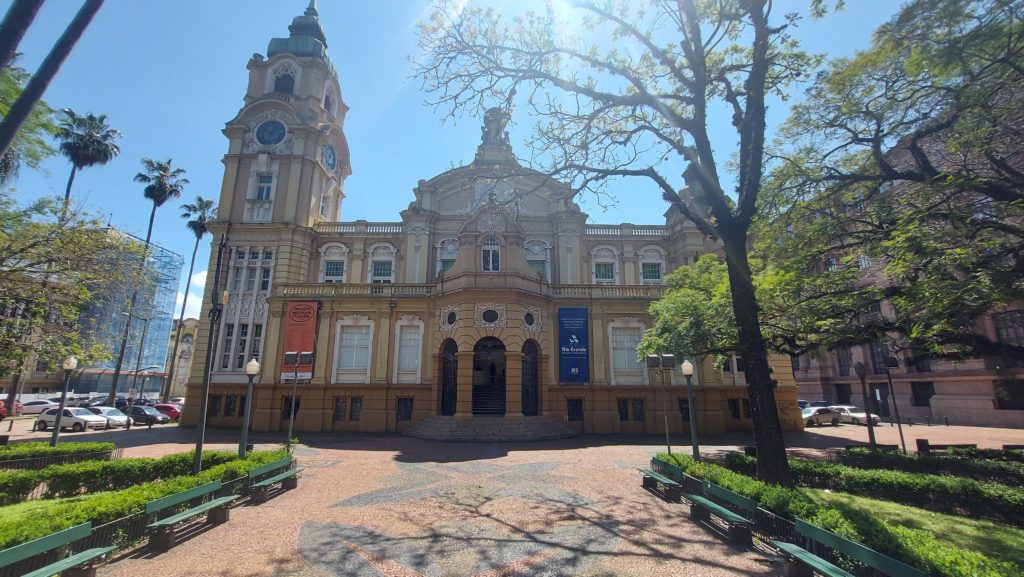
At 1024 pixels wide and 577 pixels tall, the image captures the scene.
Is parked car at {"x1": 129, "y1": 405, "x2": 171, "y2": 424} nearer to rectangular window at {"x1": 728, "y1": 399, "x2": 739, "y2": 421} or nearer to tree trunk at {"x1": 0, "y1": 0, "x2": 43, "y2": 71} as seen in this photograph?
tree trunk at {"x1": 0, "y1": 0, "x2": 43, "y2": 71}

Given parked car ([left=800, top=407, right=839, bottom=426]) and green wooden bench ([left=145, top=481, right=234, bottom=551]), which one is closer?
green wooden bench ([left=145, top=481, right=234, bottom=551])

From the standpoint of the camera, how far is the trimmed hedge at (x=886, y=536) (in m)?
4.83

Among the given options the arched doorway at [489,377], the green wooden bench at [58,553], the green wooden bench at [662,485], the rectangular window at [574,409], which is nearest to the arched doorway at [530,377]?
the arched doorway at [489,377]

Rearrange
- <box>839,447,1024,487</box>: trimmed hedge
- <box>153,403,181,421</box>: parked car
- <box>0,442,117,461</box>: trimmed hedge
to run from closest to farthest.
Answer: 1. <box>839,447,1024,487</box>: trimmed hedge
2. <box>0,442,117,461</box>: trimmed hedge
3. <box>153,403,181,421</box>: parked car

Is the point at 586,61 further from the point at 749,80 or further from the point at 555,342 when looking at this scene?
A: the point at 555,342

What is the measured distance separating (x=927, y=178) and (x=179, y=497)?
18.0m

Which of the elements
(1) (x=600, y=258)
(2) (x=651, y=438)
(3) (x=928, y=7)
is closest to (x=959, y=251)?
(3) (x=928, y=7)

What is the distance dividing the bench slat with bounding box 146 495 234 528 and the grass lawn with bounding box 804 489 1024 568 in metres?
13.3

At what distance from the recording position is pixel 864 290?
12445mm

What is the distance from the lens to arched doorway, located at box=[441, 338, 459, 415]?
26.0 meters

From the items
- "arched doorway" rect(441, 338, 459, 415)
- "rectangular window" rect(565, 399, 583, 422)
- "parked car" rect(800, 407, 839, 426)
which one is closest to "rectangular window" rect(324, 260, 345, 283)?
"arched doorway" rect(441, 338, 459, 415)

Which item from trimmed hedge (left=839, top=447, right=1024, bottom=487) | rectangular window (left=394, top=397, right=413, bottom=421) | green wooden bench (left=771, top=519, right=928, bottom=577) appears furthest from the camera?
rectangular window (left=394, top=397, right=413, bottom=421)

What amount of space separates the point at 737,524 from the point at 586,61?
446 inches

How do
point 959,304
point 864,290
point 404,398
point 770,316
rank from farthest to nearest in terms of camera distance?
point 404,398 → point 770,316 → point 864,290 → point 959,304
